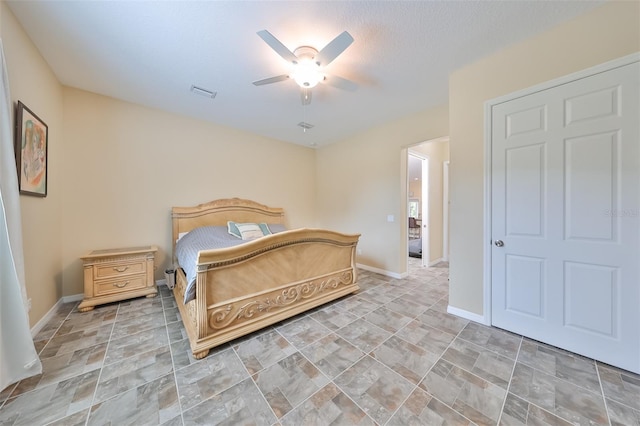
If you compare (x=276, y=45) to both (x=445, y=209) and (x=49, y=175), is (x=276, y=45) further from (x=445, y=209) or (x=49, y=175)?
(x=445, y=209)

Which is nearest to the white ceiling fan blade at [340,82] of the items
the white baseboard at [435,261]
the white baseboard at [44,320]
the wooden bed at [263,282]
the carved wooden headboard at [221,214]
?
the wooden bed at [263,282]

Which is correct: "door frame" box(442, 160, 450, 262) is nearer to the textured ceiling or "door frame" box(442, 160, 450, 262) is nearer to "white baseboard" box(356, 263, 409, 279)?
"white baseboard" box(356, 263, 409, 279)

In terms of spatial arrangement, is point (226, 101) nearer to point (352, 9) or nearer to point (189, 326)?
point (352, 9)

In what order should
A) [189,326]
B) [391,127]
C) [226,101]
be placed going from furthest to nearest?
[391,127]
[226,101]
[189,326]

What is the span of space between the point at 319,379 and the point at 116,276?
2.76 metres

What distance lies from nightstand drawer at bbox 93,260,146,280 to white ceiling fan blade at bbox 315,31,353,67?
125 inches

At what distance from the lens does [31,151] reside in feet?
6.68

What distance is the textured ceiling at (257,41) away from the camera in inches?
66.1

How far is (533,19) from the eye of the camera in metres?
Result: 1.78

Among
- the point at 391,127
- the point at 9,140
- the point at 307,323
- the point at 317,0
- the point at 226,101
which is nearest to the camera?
the point at 9,140

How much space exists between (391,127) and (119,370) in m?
4.35

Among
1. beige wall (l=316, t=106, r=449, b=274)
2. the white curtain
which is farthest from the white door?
the white curtain

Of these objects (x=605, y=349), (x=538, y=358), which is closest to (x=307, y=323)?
(x=538, y=358)

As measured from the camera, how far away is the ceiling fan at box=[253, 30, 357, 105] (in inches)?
66.2
